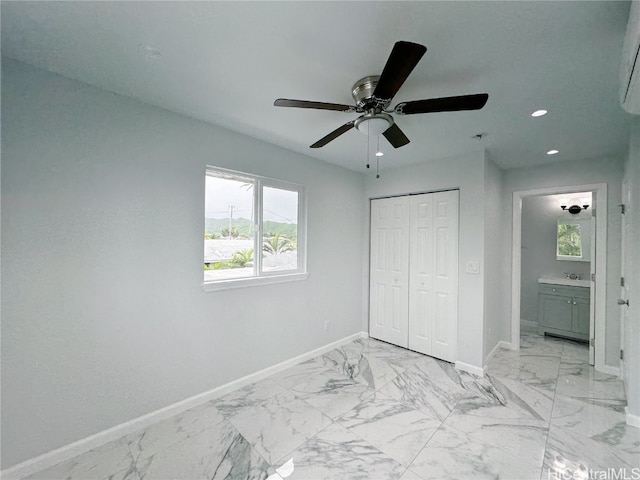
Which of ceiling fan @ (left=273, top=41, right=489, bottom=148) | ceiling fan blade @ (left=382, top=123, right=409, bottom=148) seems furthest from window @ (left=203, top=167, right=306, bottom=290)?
ceiling fan blade @ (left=382, top=123, right=409, bottom=148)

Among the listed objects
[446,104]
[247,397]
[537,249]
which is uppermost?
[446,104]

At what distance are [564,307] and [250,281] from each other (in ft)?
15.0

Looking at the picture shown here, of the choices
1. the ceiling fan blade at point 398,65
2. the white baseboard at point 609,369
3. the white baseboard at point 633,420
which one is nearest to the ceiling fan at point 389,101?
the ceiling fan blade at point 398,65

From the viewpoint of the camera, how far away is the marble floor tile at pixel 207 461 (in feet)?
5.46

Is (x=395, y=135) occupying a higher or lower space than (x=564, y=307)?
higher

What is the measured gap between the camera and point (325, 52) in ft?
4.92

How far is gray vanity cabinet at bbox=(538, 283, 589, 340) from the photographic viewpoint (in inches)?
152

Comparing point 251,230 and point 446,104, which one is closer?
point 446,104

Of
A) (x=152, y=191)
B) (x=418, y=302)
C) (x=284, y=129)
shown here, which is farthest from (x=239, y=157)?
(x=418, y=302)

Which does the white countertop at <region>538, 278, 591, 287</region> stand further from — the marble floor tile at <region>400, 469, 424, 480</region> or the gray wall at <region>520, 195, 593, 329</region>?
the marble floor tile at <region>400, 469, 424, 480</region>

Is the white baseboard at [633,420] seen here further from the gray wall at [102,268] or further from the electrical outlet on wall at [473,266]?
the gray wall at [102,268]

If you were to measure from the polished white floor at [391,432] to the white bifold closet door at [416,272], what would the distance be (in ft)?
1.99

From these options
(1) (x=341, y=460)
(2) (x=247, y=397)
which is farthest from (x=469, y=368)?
(2) (x=247, y=397)

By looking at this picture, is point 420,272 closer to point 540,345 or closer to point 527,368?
point 527,368
